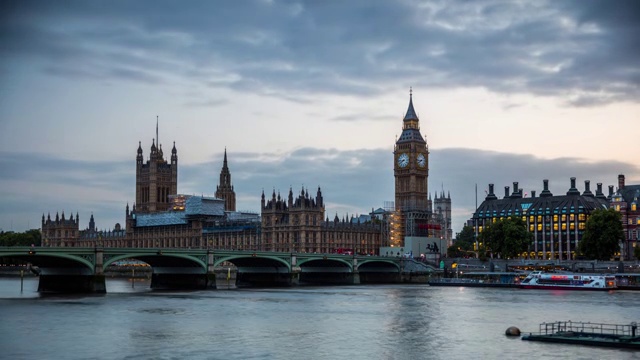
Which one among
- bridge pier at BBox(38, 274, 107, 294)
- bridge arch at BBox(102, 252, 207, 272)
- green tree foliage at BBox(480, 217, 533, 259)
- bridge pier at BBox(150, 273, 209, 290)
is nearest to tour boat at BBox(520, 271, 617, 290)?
green tree foliage at BBox(480, 217, 533, 259)

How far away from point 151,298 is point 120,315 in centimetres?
2339

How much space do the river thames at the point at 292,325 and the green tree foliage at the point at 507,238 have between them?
181 feet

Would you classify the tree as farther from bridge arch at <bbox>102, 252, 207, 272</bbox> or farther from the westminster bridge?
bridge arch at <bbox>102, 252, 207, 272</bbox>

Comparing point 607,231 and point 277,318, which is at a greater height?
point 607,231

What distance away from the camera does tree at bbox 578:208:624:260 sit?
14762 cm

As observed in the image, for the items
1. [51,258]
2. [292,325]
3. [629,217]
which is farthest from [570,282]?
[51,258]

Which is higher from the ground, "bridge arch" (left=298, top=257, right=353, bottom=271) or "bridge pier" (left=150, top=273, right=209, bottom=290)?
"bridge arch" (left=298, top=257, right=353, bottom=271)

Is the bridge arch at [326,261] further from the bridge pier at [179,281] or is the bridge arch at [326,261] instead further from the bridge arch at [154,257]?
the bridge arch at [154,257]

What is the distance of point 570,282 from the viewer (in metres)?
123

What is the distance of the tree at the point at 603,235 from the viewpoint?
484 feet

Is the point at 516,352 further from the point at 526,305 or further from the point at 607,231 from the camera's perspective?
the point at 607,231

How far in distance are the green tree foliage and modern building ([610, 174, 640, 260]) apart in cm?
1869

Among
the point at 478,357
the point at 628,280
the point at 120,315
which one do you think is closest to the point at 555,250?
the point at 628,280

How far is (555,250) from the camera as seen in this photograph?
18362cm
